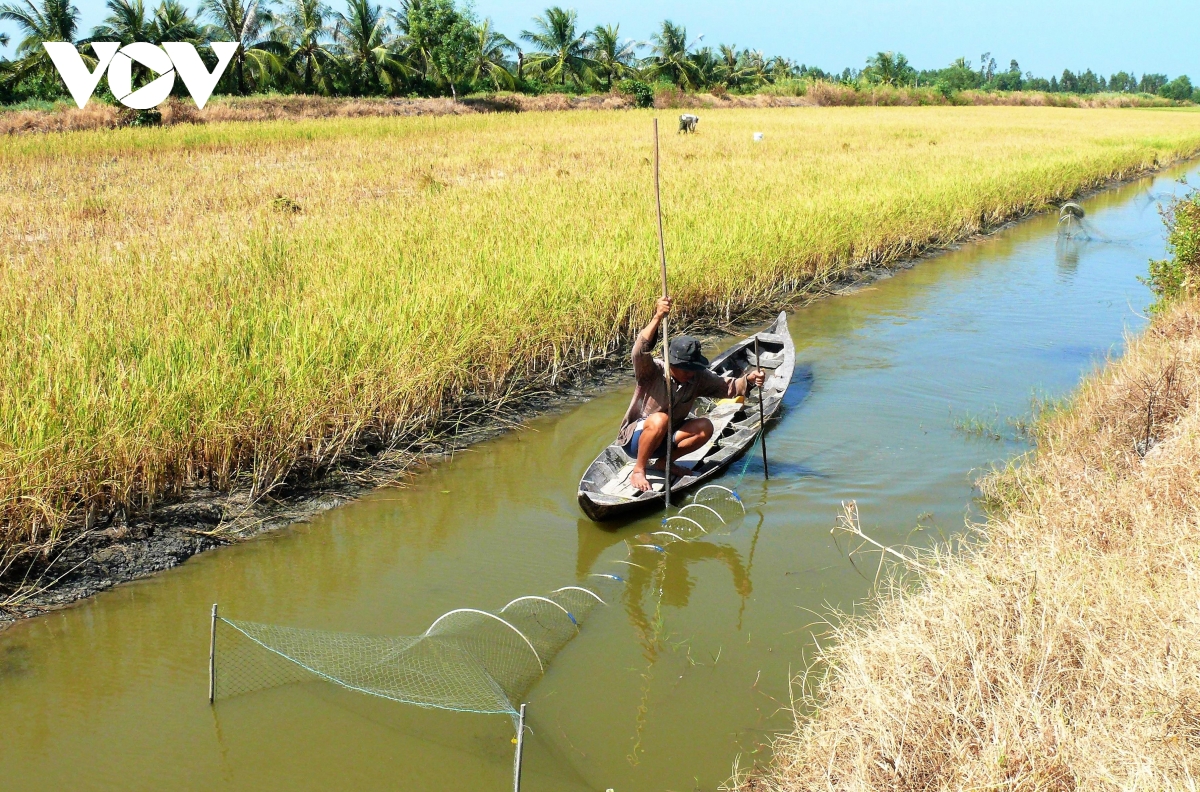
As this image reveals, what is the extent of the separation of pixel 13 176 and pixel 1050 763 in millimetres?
14816

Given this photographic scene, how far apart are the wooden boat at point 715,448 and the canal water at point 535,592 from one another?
20cm

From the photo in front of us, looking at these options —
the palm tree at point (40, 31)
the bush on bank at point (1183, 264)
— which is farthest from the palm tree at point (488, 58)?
the bush on bank at point (1183, 264)

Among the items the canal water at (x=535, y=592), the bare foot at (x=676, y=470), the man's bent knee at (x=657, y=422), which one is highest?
the man's bent knee at (x=657, y=422)

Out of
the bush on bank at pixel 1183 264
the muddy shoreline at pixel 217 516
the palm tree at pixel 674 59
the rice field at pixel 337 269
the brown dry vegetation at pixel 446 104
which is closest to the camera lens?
the muddy shoreline at pixel 217 516

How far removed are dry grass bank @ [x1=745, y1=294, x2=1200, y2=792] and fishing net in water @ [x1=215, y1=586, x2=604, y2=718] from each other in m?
1.02

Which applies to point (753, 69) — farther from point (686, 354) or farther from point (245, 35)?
point (686, 354)

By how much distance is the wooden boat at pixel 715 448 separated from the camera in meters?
4.91

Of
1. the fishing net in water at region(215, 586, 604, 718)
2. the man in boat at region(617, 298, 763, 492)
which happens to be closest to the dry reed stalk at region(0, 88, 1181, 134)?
the man in boat at region(617, 298, 763, 492)

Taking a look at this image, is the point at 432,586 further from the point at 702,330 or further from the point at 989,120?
the point at 989,120

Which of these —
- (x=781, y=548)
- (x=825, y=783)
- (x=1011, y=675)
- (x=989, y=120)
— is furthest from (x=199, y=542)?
(x=989, y=120)

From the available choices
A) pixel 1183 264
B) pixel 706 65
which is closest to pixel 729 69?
pixel 706 65

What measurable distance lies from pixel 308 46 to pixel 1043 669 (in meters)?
35.5

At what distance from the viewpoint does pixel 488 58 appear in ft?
129

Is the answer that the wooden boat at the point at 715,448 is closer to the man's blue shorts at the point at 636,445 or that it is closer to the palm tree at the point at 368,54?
the man's blue shorts at the point at 636,445
